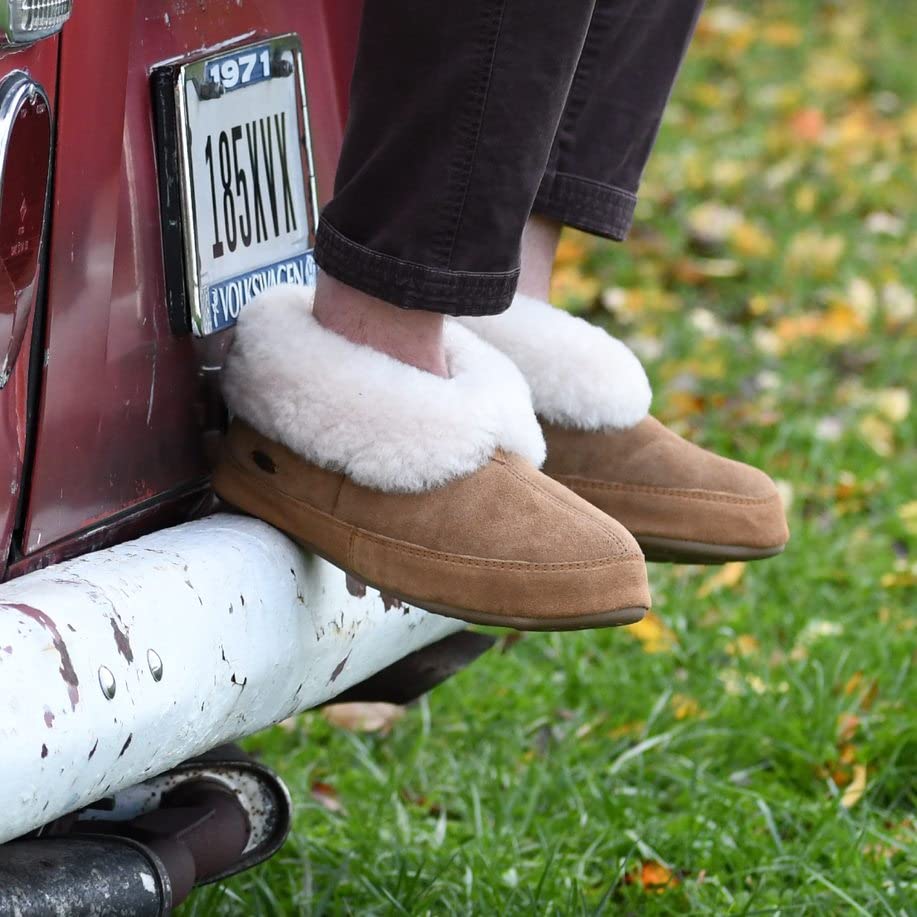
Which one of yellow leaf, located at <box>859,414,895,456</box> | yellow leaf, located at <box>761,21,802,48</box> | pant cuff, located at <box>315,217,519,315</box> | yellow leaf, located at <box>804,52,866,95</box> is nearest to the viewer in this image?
pant cuff, located at <box>315,217,519,315</box>

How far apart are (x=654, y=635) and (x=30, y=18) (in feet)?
5.69

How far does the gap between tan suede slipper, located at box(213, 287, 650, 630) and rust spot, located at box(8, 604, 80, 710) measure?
36cm

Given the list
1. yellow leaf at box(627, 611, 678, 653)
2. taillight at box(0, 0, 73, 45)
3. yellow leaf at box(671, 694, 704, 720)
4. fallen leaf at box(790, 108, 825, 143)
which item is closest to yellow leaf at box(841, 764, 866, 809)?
yellow leaf at box(671, 694, 704, 720)

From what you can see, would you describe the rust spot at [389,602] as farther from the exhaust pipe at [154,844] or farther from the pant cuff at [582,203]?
the pant cuff at [582,203]

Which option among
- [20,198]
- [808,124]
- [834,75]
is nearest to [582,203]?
[20,198]

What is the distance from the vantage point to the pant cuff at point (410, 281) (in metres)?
1.41

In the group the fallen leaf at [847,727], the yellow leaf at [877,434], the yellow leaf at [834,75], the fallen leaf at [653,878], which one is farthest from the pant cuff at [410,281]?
the yellow leaf at [834,75]

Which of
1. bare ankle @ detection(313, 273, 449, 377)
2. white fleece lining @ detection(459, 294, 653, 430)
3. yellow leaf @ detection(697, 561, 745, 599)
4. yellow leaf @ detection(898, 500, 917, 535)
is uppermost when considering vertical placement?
bare ankle @ detection(313, 273, 449, 377)

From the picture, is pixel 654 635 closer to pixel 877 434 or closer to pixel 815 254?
pixel 877 434

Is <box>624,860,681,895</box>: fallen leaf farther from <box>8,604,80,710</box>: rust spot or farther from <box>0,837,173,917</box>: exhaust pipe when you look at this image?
<box>8,604,80,710</box>: rust spot

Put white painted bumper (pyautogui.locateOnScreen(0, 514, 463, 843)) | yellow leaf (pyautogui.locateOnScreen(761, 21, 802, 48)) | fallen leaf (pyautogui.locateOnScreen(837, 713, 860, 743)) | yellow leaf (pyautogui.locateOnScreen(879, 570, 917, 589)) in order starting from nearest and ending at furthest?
white painted bumper (pyautogui.locateOnScreen(0, 514, 463, 843)) → fallen leaf (pyautogui.locateOnScreen(837, 713, 860, 743)) → yellow leaf (pyautogui.locateOnScreen(879, 570, 917, 589)) → yellow leaf (pyautogui.locateOnScreen(761, 21, 802, 48))

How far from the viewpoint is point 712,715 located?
2338 millimetres

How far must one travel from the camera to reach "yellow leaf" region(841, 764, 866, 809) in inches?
83.2

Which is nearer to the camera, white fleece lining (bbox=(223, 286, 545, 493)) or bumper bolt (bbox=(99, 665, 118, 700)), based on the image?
bumper bolt (bbox=(99, 665, 118, 700))
